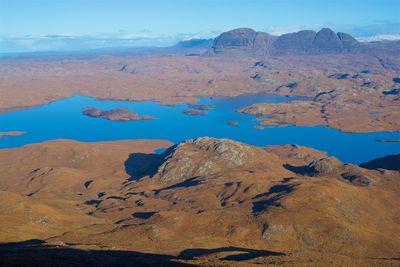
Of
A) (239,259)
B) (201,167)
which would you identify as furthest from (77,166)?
(239,259)

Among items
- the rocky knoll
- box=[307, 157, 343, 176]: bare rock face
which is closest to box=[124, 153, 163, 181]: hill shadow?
the rocky knoll

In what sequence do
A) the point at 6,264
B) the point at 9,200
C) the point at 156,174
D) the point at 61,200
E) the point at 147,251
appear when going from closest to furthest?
the point at 6,264
the point at 147,251
the point at 9,200
the point at 61,200
the point at 156,174

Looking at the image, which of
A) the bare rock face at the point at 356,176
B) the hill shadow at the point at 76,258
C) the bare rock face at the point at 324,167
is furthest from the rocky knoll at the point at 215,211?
the hill shadow at the point at 76,258

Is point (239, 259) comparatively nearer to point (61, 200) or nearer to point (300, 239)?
point (300, 239)

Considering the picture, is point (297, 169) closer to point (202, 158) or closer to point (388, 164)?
point (202, 158)

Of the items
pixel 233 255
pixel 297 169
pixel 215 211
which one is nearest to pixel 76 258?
pixel 233 255
